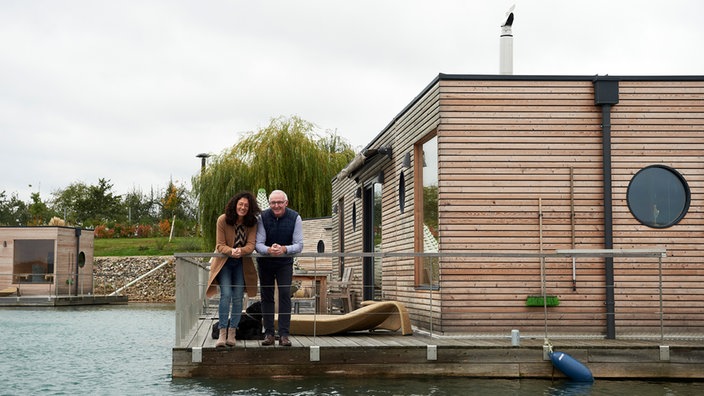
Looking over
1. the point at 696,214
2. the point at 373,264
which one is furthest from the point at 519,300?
the point at 373,264

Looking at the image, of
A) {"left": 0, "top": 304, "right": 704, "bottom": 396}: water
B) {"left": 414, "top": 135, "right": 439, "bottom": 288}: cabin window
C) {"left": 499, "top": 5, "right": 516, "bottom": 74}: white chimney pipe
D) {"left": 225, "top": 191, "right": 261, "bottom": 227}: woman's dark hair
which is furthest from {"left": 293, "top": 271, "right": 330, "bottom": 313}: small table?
{"left": 225, "top": 191, "right": 261, "bottom": 227}: woman's dark hair

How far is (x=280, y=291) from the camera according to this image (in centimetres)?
862

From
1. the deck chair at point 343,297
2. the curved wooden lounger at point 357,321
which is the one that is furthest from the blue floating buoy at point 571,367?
the deck chair at point 343,297

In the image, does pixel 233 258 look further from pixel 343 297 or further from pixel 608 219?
pixel 343 297

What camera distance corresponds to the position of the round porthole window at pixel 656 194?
32.7ft

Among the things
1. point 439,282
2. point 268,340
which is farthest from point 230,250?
point 439,282

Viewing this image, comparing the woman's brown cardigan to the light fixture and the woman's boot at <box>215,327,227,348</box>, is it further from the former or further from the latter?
the light fixture

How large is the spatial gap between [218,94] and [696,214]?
1686cm

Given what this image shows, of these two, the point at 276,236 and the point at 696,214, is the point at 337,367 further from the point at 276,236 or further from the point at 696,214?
the point at 696,214

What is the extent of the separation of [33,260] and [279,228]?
2204cm

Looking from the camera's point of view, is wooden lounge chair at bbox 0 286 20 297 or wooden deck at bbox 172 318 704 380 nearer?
wooden deck at bbox 172 318 704 380

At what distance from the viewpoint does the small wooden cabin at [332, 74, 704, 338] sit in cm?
980

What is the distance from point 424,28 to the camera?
A: 1356 centimetres

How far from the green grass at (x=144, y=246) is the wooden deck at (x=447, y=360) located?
28.1m
